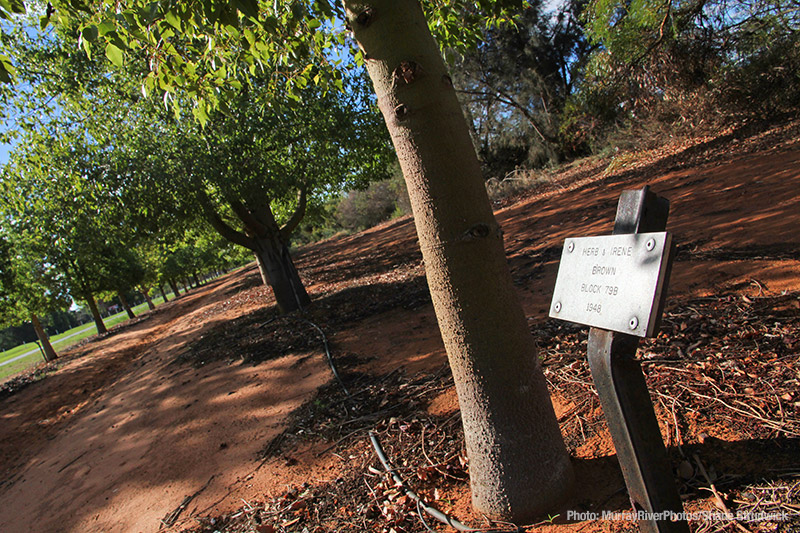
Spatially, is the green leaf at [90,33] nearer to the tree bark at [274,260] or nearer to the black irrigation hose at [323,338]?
the black irrigation hose at [323,338]

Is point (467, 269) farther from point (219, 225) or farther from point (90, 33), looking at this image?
point (219, 225)

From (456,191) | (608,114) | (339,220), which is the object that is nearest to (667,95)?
(608,114)

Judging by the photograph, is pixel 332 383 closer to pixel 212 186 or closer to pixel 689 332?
pixel 689 332

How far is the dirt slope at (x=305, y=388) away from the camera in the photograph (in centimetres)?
341

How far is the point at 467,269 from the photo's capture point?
205 centimetres

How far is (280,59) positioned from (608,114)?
47.8ft

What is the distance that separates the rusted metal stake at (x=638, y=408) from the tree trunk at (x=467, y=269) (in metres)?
0.46

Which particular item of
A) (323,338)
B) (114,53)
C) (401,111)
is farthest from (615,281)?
(323,338)

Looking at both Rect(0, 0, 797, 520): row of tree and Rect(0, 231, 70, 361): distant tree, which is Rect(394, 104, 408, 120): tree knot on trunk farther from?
Rect(0, 231, 70, 361): distant tree

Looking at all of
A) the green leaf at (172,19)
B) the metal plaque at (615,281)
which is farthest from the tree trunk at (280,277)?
the metal plaque at (615,281)

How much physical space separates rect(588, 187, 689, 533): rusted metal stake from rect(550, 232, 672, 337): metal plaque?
80 millimetres

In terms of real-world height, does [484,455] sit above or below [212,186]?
below

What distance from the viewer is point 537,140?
20938mm

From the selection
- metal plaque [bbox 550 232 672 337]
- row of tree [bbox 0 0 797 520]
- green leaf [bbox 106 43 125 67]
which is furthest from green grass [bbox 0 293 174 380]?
metal plaque [bbox 550 232 672 337]
